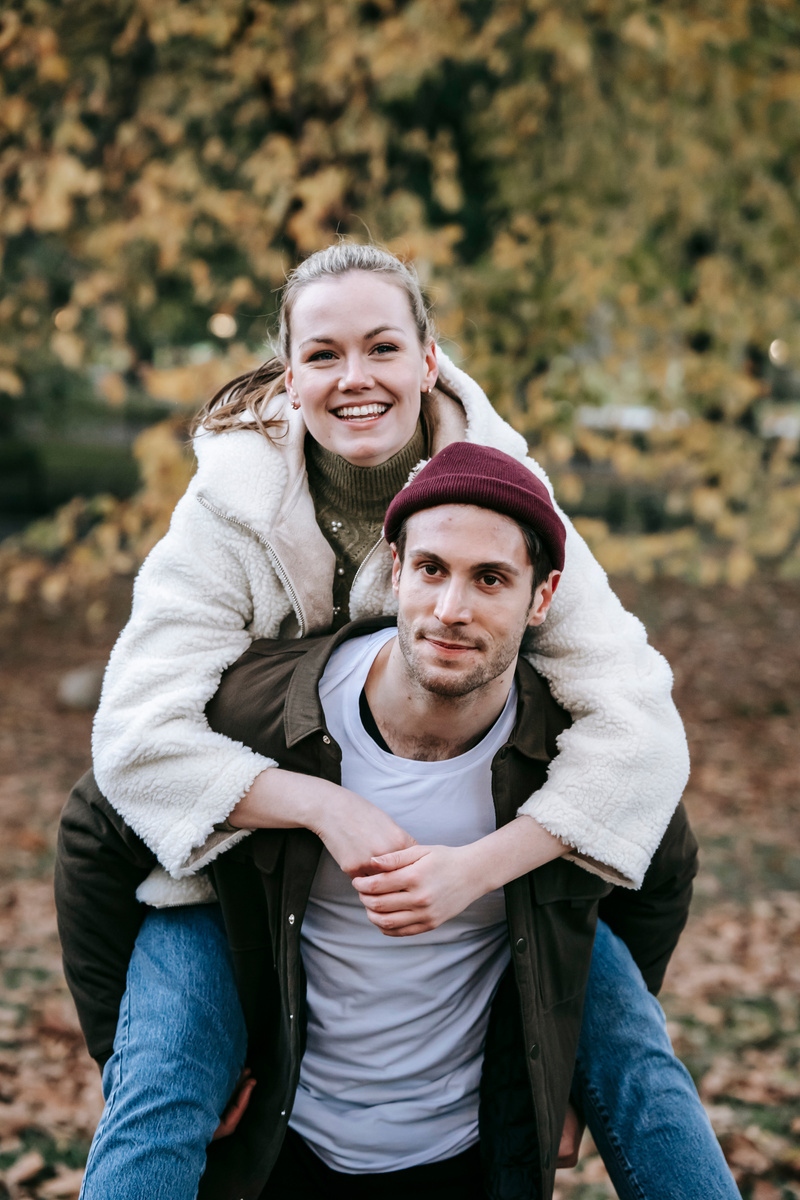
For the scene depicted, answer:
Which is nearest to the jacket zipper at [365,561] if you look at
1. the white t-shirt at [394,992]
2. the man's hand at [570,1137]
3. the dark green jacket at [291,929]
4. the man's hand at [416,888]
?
the dark green jacket at [291,929]

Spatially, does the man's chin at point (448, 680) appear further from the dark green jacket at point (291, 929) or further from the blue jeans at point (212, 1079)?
the blue jeans at point (212, 1079)

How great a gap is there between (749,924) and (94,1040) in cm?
428

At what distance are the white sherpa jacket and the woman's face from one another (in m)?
0.15

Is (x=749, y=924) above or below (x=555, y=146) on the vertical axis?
below

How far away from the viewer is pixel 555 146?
23.1 feet

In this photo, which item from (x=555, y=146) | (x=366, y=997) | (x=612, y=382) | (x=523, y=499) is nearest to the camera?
(x=523, y=499)

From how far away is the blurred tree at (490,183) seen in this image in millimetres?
4945

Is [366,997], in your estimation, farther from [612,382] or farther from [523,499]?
[612,382]

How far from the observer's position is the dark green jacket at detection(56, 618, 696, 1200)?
2055 mm

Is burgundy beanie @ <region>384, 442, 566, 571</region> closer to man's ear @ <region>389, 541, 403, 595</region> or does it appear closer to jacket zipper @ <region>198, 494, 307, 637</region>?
man's ear @ <region>389, 541, 403, 595</region>

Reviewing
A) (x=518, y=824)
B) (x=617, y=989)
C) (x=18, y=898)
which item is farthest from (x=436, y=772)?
(x=18, y=898)

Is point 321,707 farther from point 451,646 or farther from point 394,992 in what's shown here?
point 394,992

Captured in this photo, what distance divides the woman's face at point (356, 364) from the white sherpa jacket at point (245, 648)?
6.1 inches

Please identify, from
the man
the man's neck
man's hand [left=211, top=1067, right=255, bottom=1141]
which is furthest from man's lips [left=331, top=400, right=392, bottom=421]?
man's hand [left=211, top=1067, right=255, bottom=1141]
